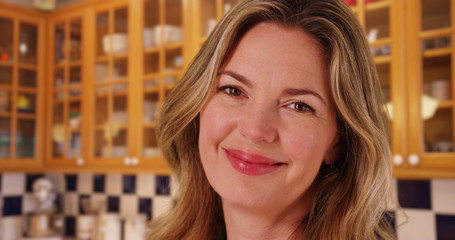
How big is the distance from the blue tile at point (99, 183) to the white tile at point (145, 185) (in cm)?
35

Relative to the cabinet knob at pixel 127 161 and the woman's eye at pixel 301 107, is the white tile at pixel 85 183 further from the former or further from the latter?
the woman's eye at pixel 301 107

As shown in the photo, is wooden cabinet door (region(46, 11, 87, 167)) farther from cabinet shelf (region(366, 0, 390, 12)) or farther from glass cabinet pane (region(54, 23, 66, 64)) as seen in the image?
cabinet shelf (region(366, 0, 390, 12))

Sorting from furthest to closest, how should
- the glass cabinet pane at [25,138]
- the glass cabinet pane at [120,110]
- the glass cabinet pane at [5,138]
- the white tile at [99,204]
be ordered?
the white tile at [99,204] → the glass cabinet pane at [25,138] → the glass cabinet pane at [5,138] → the glass cabinet pane at [120,110]

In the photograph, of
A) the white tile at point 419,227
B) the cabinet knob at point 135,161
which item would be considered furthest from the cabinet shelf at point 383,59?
the cabinet knob at point 135,161

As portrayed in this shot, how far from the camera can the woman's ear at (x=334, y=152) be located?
2.85ft

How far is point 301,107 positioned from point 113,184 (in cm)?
248

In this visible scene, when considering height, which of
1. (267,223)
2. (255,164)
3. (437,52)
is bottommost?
(267,223)

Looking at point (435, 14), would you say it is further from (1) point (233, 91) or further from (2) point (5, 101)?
(2) point (5, 101)

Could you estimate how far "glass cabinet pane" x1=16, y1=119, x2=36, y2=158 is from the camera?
290 cm

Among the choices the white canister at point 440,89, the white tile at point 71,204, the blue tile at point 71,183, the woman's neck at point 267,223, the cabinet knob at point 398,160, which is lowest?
the white tile at point 71,204

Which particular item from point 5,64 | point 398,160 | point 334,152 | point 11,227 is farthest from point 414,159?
point 11,227

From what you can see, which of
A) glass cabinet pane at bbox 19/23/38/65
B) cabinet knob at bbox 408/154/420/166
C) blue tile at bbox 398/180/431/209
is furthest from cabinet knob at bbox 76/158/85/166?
cabinet knob at bbox 408/154/420/166

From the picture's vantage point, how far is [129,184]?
2939 millimetres

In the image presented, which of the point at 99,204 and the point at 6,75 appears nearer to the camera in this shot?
the point at 6,75
